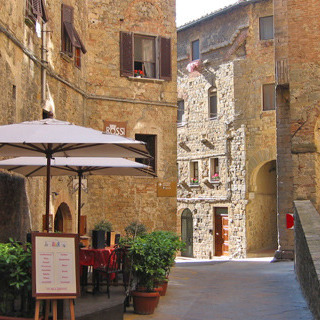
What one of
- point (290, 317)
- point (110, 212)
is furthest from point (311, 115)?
point (290, 317)

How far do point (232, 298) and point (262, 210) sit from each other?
58.1 ft

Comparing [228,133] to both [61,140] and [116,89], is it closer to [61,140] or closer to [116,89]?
[116,89]

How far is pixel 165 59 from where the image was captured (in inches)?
682

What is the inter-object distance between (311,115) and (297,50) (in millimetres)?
1834

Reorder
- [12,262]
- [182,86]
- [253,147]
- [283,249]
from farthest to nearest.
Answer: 1. [182,86]
2. [253,147]
3. [283,249]
4. [12,262]

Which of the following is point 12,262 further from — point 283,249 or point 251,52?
point 251,52

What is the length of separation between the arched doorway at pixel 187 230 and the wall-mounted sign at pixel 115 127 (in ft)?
46.3

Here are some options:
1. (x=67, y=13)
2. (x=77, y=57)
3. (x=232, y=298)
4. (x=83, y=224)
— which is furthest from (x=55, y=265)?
(x=77, y=57)

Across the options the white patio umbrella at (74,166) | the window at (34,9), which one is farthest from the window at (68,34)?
the white patio umbrella at (74,166)

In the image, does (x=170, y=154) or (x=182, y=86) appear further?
→ (x=182, y=86)

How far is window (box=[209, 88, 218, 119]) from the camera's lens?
28.3m

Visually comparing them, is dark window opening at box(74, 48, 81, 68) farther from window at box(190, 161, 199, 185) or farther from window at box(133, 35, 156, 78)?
window at box(190, 161, 199, 185)

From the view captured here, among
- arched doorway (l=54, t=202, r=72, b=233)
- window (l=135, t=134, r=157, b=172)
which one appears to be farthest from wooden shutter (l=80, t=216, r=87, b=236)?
window (l=135, t=134, r=157, b=172)

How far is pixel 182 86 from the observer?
3036cm
